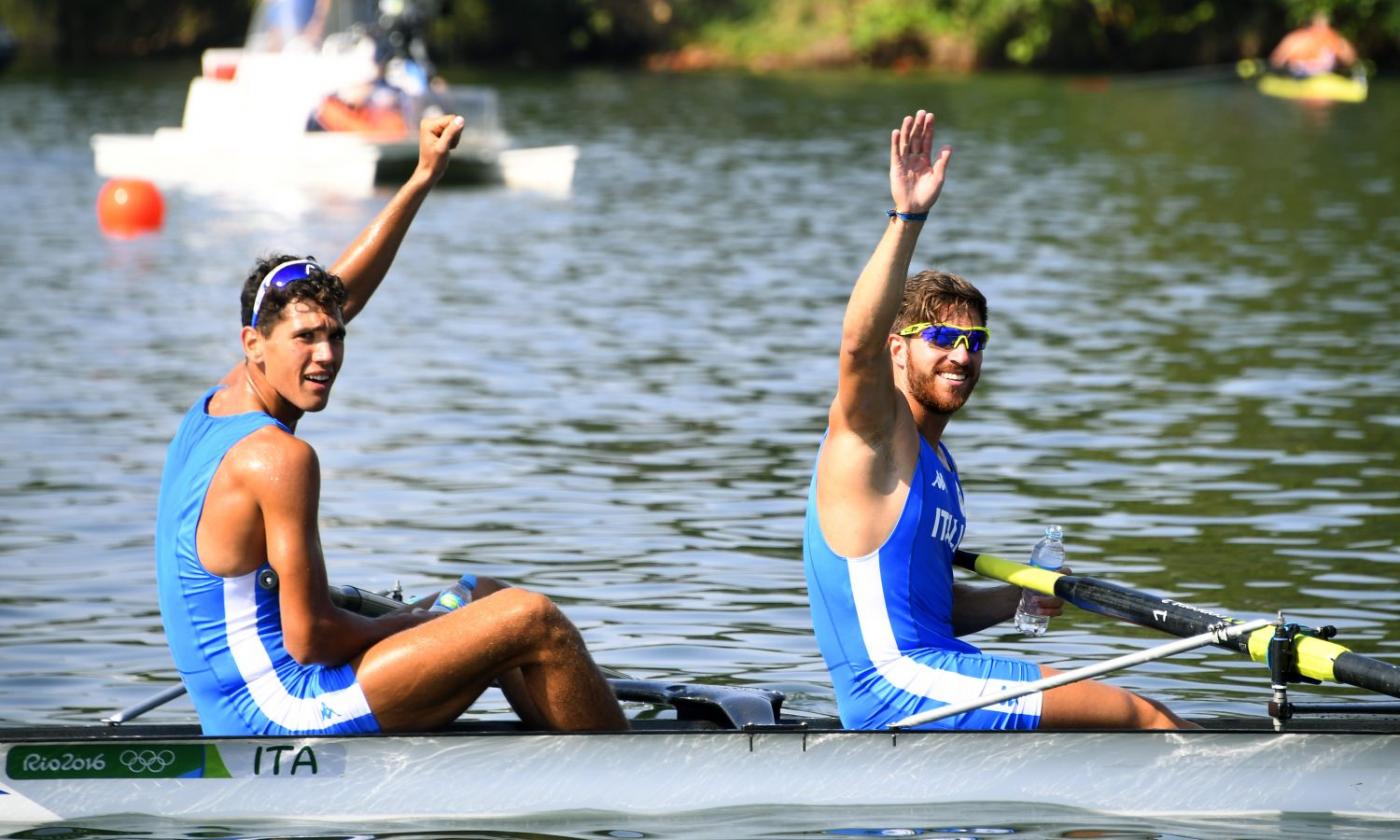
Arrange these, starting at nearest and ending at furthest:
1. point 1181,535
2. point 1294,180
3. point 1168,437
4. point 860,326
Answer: point 860,326 < point 1181,535 < point 1168,437 < point 1294,180

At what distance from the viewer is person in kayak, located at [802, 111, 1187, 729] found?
5.74 metres

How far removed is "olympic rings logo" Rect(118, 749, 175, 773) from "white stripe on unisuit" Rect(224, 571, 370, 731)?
327 millimetres

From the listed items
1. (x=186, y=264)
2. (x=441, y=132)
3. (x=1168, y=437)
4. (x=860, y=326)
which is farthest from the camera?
(x=186, y=264)

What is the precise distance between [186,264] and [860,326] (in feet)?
54.7

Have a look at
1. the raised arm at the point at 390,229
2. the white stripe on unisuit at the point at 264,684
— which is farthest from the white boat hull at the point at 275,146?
the white stripe on unisuit at the point at 264,684

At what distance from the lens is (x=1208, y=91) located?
47.0m

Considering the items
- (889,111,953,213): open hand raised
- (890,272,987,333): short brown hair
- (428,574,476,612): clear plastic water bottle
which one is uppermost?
(889,111,953,213): open hand raised

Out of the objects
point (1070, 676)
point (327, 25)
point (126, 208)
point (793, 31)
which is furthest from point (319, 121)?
point (793, 31)

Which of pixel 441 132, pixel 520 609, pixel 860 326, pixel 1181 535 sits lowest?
pixel 1181 535

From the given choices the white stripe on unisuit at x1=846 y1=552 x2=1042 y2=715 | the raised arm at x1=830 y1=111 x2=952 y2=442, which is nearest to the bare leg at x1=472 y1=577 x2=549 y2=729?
the white stripe on unisuit at x1=846 y1=552 x2=1042 y2=715

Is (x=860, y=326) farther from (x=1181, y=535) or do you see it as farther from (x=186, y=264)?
(x=186, y=264)

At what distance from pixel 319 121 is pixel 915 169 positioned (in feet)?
78.1

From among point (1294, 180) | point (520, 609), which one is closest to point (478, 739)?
point (520, 609)

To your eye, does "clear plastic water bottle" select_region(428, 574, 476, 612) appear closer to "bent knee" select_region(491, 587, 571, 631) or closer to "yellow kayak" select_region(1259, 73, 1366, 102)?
"bent knee" select_region(491, 587, 571, 631)
